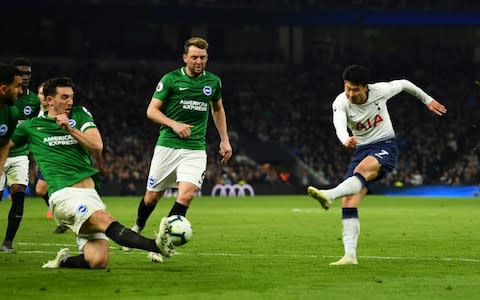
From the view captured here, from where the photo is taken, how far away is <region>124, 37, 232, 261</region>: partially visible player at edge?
14125 mm

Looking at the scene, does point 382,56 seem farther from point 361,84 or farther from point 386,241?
point 361,84

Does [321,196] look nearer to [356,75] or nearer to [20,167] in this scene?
[356,75]

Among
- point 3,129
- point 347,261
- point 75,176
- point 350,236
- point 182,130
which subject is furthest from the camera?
point 182,130

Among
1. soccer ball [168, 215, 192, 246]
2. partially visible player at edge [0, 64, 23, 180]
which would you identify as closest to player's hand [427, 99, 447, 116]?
soccer ball [168, 215, 192, 246]

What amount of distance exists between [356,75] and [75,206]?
3697 mm

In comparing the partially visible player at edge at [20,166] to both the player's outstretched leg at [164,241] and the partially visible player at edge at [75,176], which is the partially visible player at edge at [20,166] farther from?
the player's outstretched leg at [164,241]

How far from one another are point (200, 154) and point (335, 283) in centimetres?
380

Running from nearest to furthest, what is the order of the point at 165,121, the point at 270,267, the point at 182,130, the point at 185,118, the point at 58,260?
the point at 58,260, the point at 270,267, the point at 182,130, the point at 165,121, the point at 185,118

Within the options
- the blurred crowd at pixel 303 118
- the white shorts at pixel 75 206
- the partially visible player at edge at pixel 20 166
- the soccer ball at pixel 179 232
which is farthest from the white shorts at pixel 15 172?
the blurred crowd at pixel 303 118

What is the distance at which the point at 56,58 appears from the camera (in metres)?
58.1

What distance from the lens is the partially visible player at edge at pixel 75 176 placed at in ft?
39.2

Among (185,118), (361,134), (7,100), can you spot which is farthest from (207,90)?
(7,100)

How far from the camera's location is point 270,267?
1288 cm

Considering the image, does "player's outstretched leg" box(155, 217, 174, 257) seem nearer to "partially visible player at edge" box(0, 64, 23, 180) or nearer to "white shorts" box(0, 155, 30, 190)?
"partially visible player at edge" box(0, 64, 23, 180)
